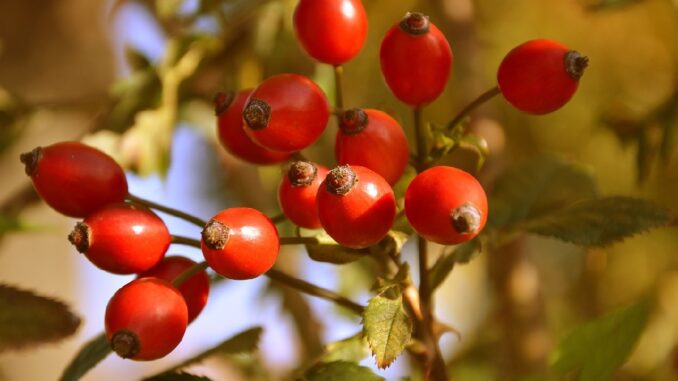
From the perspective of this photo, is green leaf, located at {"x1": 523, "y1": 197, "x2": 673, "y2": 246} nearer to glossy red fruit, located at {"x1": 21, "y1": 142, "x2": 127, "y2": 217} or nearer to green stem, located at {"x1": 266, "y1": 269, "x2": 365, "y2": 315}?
green stem, located at {"x1": 266, "y1": 269, "x2": 365, "y2": 315}

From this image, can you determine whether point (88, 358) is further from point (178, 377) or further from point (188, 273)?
point (188, 273)

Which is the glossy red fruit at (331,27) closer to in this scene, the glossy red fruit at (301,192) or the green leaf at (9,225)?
the glossy red fruit at (301,192)

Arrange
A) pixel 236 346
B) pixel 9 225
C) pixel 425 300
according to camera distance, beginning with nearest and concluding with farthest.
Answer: pixel 425 300
pixel 236 346
pixel 9 225

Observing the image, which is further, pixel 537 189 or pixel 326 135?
pixel 326 135

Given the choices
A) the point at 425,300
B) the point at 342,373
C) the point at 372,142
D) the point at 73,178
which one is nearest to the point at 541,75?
the point at 372,142

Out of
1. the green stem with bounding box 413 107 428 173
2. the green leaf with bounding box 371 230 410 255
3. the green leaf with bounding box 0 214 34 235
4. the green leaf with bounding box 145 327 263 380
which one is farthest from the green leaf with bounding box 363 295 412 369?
the green leaf with bounding box 0 214 34 235

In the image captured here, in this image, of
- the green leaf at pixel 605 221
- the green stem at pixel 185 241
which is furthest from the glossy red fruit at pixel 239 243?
the green leaf at pixel 605 221

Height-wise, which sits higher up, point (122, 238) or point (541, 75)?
point (541, 75)
